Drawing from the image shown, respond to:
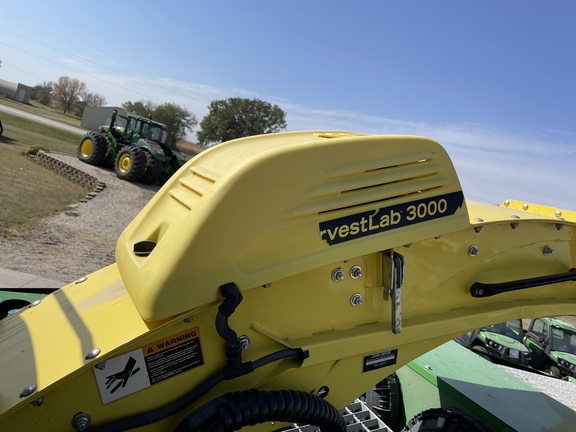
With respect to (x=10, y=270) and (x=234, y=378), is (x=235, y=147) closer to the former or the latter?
(x=234, y=378)

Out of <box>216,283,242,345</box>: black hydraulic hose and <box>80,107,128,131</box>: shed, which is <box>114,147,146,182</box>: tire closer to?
<box>216,283,242,345</box>: black hydraulic hose

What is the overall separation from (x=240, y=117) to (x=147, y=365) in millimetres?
52978

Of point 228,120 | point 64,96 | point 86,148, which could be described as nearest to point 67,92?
point 64,96

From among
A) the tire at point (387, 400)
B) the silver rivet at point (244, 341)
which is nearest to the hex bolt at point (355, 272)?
the silver rivet at point (244, 341)

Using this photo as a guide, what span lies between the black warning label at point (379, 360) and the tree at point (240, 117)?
51570mm

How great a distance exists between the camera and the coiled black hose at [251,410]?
1.75 meters

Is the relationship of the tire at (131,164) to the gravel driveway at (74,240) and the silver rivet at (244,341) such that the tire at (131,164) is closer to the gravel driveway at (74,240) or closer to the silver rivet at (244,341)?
the gravel driveway at (74,240)

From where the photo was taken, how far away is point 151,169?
52.5ft

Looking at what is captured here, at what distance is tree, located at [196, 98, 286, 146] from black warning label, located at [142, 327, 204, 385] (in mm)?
51883

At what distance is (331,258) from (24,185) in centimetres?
1291

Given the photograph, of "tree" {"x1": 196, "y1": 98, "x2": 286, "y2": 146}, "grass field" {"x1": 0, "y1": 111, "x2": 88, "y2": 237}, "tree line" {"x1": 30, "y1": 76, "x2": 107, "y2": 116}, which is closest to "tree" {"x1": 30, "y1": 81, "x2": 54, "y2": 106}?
"tree line" {"x1": 30, "y1": 76, "x2": 107, "y2": 116}

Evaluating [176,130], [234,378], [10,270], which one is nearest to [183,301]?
[234,378]

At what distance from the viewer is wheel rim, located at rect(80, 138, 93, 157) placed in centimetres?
1783

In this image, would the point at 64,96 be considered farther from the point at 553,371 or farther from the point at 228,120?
the point at 553,371
